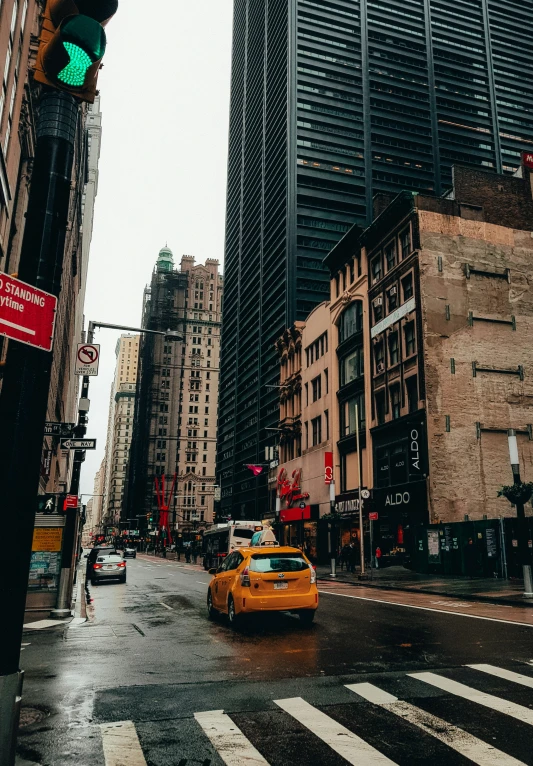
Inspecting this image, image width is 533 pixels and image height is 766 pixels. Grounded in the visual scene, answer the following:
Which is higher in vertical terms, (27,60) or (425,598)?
(27,60)

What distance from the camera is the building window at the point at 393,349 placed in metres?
40.5

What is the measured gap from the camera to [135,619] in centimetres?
1555

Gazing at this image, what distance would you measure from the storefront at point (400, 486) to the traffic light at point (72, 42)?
33.7 meters

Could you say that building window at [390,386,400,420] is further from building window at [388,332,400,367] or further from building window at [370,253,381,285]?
building window at [370,253,381,285]

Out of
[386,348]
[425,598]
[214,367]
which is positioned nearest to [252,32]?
[214,367]

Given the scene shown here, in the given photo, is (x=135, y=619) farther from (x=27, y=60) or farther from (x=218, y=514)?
(x=218, y=514)

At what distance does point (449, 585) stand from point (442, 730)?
20912 mm

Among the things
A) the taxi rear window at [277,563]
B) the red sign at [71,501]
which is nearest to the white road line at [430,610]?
the taxi rear window at [277,563]

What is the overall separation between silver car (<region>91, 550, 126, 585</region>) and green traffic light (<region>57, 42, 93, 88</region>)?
29.7m

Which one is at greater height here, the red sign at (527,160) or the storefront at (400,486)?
the red sign at (527,160)

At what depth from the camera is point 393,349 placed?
41219 mm

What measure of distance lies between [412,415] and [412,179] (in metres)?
84.6

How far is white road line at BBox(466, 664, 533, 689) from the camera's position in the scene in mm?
7641

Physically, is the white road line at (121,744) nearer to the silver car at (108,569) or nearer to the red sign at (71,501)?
the red sign at (71,501)
